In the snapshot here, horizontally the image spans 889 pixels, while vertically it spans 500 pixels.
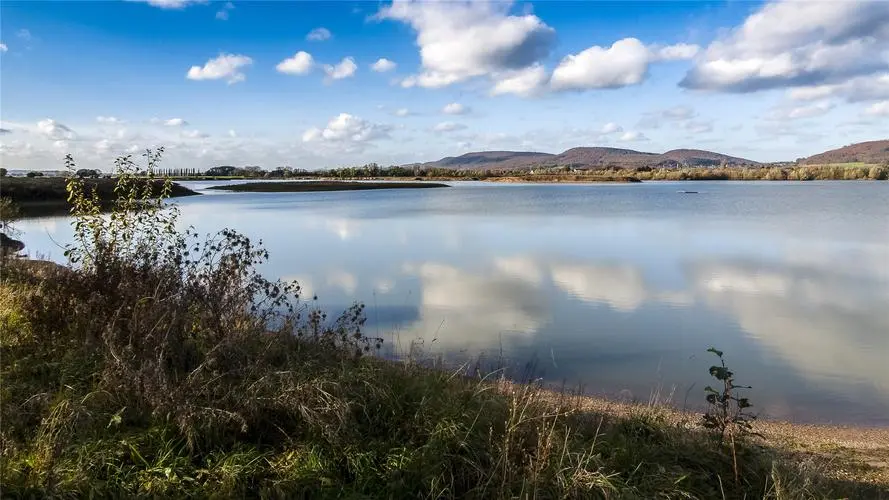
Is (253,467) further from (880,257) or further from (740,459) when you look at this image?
(880,257)

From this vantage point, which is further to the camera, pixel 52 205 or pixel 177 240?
pixel 52 205

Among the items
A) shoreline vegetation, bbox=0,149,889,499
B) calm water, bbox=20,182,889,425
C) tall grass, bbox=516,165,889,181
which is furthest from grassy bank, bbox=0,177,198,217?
tall grass, bbox=516,165,889,181

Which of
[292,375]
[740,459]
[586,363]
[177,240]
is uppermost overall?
[177,240]

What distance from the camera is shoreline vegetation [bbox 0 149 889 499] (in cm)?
383

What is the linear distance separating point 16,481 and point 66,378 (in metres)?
1.26

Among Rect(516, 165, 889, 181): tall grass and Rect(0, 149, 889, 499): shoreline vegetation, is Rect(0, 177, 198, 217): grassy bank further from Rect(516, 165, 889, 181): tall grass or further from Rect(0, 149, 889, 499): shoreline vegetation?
Rect(516, 165, 889, 181): tall grass

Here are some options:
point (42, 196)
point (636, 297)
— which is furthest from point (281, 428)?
point (42, 196)

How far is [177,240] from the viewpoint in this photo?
675cm

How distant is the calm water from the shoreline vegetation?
3.06 m

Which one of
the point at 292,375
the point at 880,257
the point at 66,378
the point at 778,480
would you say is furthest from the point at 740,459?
the point at 880,257

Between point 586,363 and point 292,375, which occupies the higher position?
point 292,375

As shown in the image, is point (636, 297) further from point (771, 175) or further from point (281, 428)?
point (771, 175)

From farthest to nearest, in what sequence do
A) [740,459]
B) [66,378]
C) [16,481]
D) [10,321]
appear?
[10,321]
[66,378]
[740,459]
[16,481]

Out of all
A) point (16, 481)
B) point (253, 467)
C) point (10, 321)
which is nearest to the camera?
point (16, 481)
